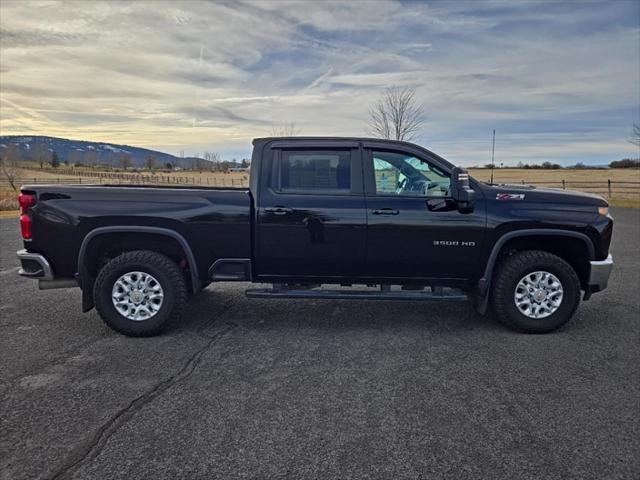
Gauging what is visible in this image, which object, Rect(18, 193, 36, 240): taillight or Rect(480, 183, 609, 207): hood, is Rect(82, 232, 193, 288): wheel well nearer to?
Rect(18, 193, 36, 240): taillight

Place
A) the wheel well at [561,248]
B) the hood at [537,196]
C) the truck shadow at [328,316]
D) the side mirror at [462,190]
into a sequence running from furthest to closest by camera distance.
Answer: the truck shadow at [328,316] < the wheel well at [561,248] < the hood at [537,196] < the side mirror at [462,190]

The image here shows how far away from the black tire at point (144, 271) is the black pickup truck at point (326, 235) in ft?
0.04

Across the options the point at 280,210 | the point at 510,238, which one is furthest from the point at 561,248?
the point at 280,210

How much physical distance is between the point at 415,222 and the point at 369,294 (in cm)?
87

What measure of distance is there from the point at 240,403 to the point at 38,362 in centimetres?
199

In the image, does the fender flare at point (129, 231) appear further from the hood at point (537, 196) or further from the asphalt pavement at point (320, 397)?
the hood at point (537, 196)

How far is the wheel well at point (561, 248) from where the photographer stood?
4387 millimetres

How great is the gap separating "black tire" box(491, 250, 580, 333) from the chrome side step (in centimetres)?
43

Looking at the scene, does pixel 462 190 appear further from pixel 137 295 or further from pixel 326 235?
pixel 137 295

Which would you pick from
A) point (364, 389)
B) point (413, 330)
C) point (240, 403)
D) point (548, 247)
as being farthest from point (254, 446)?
point (548, 247)

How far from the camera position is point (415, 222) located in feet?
13.8

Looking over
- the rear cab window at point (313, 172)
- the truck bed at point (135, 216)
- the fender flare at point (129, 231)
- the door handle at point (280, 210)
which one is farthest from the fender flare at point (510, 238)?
the fender flare at point (129, 231)

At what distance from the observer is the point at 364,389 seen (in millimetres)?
3199

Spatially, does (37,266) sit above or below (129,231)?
below
